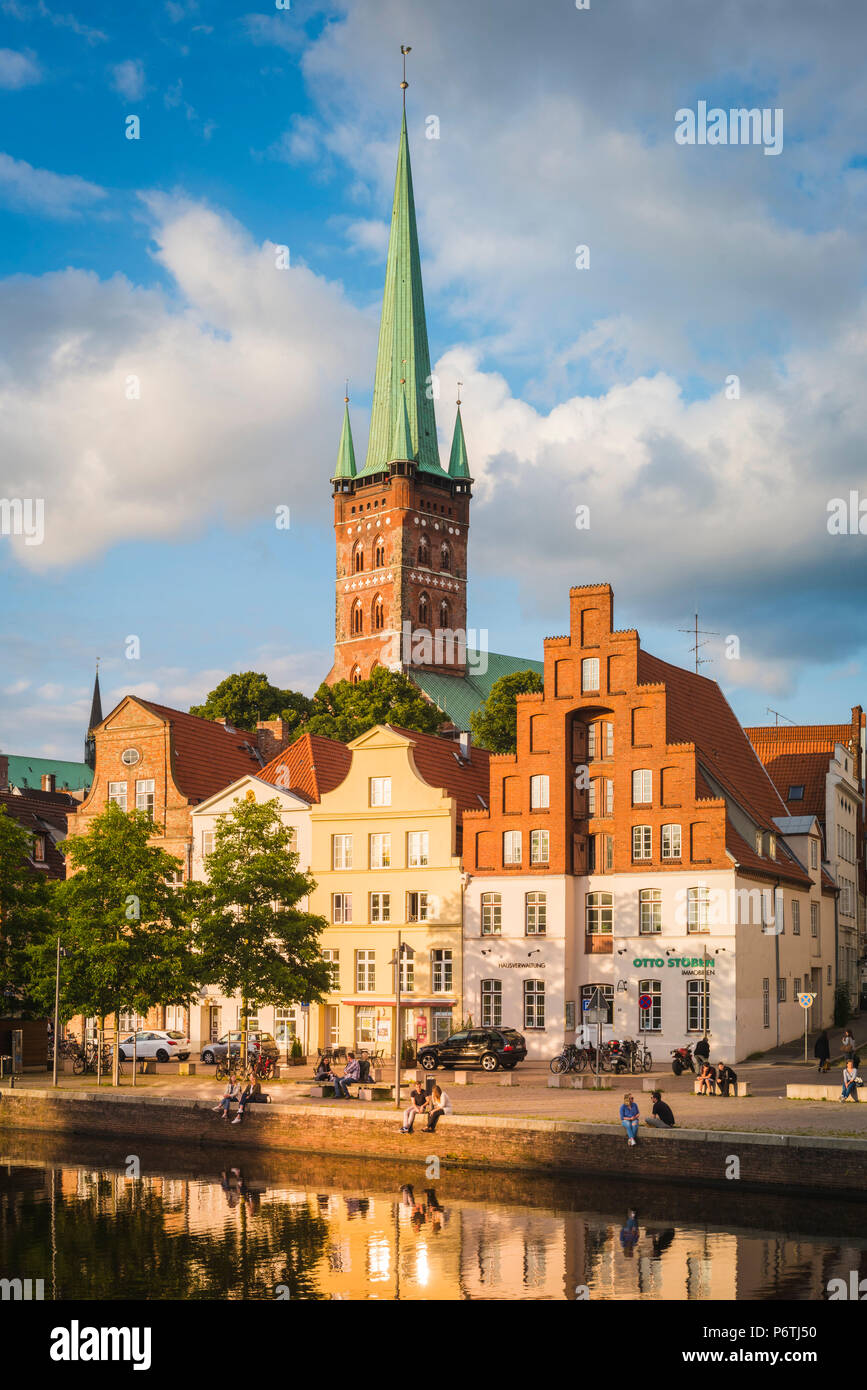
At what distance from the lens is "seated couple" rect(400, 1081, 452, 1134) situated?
3950 cm

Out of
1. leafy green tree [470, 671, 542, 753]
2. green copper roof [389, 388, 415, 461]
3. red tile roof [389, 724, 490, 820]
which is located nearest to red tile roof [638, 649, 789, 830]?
red tile roof [389, 724, 490, 820]

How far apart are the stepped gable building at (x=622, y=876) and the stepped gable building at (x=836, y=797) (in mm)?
7899

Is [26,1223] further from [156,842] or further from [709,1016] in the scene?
[156,842]

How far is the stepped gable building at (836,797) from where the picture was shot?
238 ft

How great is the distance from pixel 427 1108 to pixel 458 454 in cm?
13344

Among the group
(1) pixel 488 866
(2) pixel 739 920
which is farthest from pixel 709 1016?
(1) pixel 488 866

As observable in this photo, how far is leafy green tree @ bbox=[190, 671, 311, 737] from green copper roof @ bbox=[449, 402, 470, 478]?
69283 millimetres

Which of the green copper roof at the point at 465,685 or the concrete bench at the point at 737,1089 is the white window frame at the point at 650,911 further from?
the green copper roof at the point at 465,685

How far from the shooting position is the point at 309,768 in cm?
6862

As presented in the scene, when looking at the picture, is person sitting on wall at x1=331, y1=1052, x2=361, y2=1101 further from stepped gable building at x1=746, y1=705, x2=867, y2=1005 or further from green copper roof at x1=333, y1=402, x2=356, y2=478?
green copper roof at x1=333, y1=402, x2=356, y2=478

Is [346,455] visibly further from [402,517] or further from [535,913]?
[535,913]

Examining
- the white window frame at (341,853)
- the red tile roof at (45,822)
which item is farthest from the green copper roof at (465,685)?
the white window frame at (341,853)

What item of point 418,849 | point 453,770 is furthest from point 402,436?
point 418,849
